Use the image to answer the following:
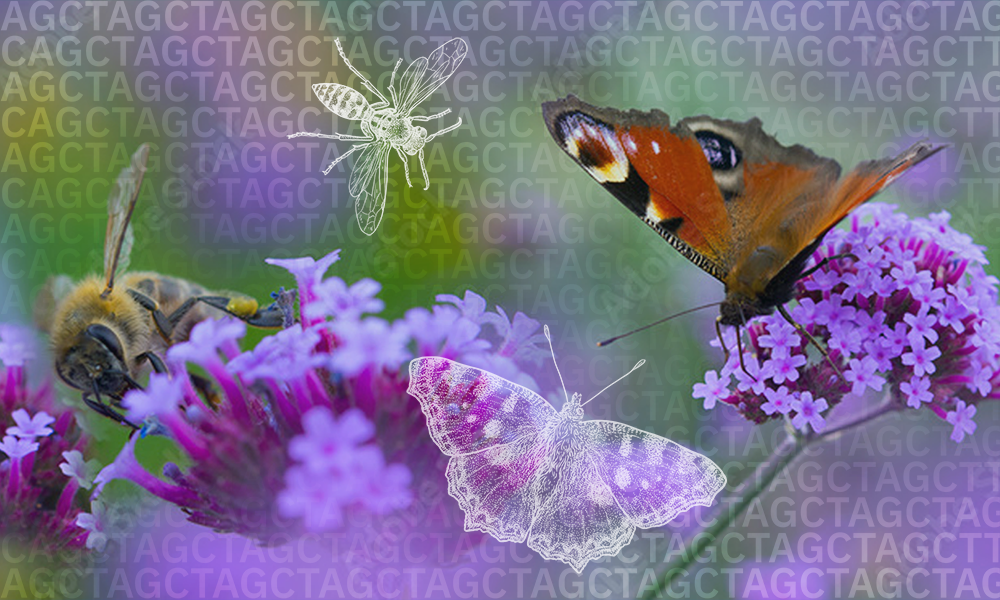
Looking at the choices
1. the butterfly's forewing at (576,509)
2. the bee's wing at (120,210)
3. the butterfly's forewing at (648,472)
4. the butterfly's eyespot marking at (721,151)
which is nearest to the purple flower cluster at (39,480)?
the bee's wing at (120,210)

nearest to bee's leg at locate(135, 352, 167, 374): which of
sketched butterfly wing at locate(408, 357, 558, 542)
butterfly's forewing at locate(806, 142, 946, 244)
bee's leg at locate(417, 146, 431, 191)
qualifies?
sketched butterfly wing at locate(408, 357, 558, 542)

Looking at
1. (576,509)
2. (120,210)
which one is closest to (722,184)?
(576,509)

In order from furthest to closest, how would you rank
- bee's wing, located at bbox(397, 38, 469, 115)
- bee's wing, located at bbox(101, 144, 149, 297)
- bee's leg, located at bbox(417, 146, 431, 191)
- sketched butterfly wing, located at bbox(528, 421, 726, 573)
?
bee's leg, located at bbox(417, 146, 431, 191), bee's wing, located at bbox(397, 38, 469, 115), bee's wing, located at bbox(101, 144, 149, 297), sketched butterfly wing, located at bbox(528, 421, 726, 573)

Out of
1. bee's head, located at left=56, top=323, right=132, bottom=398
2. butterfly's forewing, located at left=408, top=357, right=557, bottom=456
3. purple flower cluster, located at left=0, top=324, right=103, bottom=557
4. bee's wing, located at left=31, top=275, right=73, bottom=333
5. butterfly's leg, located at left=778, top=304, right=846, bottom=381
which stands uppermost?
butterfly's leg, located at left=778, top=304, right=846, bottom=381

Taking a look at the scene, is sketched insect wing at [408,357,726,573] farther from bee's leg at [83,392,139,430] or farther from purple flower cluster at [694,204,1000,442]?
bee's leg at [83,392,139,430]

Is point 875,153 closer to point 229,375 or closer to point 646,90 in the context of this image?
point 646,90

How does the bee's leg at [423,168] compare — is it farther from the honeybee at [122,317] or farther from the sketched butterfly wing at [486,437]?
the sketched butterfly wing at [486,437]
